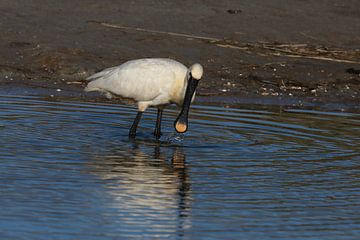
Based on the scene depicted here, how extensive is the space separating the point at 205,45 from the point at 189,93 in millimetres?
5121

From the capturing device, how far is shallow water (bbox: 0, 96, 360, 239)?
688 cm

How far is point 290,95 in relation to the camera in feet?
48.0

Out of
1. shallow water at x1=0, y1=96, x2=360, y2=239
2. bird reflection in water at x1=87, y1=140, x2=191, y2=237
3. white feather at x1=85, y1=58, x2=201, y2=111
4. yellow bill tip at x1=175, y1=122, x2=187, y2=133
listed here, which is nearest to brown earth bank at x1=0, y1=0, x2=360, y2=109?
shallow water at x1=0, y1=96, x2=360, y2=239

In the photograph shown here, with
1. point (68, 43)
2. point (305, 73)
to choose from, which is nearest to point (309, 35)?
point (305, 73)

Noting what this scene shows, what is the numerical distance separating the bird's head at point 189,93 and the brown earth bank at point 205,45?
121 inches

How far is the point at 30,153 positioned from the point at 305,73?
22.5 feet

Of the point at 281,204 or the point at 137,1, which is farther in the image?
the point at 137,1

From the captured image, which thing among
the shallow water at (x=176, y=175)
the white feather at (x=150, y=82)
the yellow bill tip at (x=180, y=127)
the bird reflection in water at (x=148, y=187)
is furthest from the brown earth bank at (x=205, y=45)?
the bird reflection in water at (x=148, y=187)

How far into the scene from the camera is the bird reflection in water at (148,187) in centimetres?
695

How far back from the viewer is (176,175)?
28.7 ft

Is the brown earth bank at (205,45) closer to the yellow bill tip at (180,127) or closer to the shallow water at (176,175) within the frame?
the shallow water at (176,175)

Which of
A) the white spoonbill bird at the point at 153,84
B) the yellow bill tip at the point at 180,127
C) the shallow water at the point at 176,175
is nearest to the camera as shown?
the shallow water at the point at 176,175

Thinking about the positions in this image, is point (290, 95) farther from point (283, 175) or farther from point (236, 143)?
point (283, 175)

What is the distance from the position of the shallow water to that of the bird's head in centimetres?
15
